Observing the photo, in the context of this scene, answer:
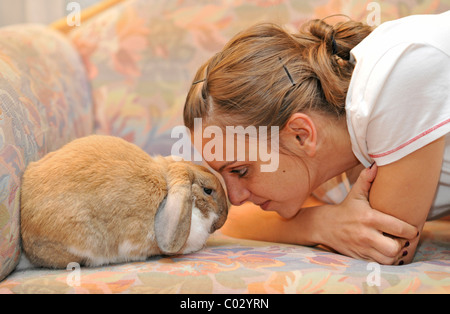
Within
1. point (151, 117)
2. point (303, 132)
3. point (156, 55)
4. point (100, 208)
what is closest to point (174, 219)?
point (100, 208)

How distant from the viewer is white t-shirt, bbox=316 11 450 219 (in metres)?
0.91

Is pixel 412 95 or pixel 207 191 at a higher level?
pixel 412 95

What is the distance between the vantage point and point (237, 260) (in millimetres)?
963

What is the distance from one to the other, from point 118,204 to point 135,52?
83 cm

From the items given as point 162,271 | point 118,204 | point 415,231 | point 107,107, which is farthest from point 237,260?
point 107,107

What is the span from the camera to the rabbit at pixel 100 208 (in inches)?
35.6

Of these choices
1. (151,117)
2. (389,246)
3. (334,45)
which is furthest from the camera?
(151,117)

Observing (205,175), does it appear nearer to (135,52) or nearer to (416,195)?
(416,195)

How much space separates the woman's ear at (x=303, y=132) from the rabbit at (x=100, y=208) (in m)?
0.26

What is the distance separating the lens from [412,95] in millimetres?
910

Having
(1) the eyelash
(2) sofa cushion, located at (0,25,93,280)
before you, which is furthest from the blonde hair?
(2) sofa cushion, located at (0,25,93,280)

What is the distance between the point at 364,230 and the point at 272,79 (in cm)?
38

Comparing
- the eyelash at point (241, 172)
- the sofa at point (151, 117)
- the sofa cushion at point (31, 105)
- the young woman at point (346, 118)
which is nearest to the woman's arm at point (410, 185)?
the young woman at point (346, 118)

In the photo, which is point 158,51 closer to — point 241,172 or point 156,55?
point 156,55
